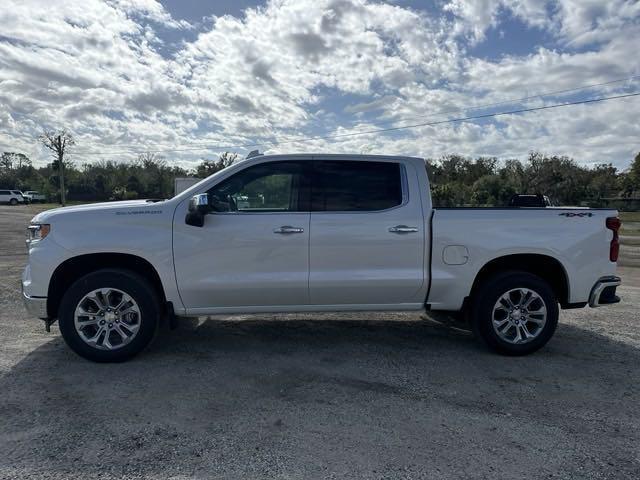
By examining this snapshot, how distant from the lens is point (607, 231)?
15.1 ft


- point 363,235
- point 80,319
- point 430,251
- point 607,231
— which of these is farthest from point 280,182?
point 607,231

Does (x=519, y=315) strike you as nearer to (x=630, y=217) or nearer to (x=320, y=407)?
(x=320, y=407)

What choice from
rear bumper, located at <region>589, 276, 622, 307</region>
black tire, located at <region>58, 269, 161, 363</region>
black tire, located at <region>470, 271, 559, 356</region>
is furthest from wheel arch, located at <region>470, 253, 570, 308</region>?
black tire, located at <region>58, 269, 161, 363</region>

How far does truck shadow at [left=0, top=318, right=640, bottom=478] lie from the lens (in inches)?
115

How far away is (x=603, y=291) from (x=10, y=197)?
6624cm

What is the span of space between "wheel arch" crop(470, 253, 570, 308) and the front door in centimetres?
190

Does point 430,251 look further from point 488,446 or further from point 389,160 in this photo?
point 488,446

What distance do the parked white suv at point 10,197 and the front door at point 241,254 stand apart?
6370cm

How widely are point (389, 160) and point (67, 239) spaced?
320 centimetres

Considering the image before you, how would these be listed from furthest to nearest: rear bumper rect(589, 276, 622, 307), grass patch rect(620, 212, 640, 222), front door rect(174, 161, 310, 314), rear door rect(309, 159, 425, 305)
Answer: grass patch rect(620, 212, 640, 222) < rear bumper rect(589, 276, 622, 307) < rear door rect(309, 159, 425, 305) < front door rect(174, 161, 310, 314)

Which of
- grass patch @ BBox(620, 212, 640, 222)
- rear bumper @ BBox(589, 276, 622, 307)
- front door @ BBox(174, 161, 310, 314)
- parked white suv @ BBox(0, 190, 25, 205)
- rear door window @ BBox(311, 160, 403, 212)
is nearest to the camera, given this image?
front door @ BBox(174, 161, 310, 314)

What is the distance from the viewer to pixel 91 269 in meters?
4.42

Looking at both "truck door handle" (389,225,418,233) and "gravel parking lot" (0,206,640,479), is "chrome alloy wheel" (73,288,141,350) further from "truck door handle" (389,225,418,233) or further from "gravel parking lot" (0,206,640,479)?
"truck door handle" (389,225,418,233)

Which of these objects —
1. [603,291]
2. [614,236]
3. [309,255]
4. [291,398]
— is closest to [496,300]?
[603,291]
